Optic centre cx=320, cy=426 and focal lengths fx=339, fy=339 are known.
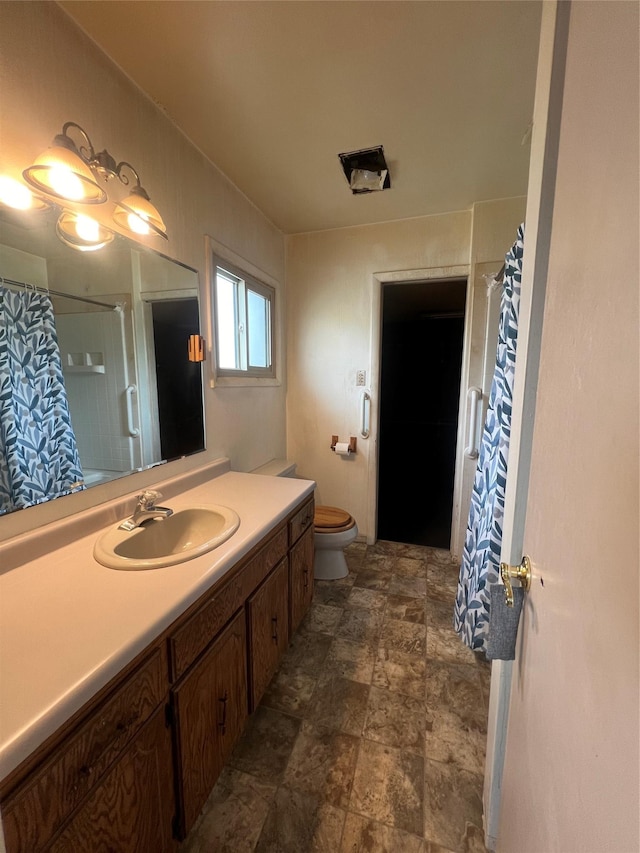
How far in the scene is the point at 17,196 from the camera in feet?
3.17

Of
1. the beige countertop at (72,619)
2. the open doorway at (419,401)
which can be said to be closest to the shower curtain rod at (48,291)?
the beige countertop at (72,619)

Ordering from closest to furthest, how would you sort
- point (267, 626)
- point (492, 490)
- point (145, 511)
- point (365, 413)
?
point (145, 511) → point (267, 626) → point (492, 490) → point (365, 413)

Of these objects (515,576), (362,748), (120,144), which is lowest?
(362,748)

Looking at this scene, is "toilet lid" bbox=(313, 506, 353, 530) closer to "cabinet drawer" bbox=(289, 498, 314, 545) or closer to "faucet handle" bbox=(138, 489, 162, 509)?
"cabinet drawer" bbox=(289, 498, 314, 545)

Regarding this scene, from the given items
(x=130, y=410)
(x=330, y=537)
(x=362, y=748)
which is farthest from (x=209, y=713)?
(x=330, y=537)

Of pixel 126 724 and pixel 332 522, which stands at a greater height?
pixel 126 724

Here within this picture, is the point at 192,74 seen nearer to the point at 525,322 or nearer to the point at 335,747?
the point at 525,322

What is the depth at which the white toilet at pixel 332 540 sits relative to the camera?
2.19 meters

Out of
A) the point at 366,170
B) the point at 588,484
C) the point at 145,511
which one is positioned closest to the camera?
the point at 588,484

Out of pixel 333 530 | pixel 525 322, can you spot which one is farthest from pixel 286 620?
pixel 525 322

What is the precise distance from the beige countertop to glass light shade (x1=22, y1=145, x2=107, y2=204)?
3.32 ft

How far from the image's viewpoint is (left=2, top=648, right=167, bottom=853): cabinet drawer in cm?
53

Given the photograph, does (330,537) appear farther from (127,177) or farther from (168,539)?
(127,177)

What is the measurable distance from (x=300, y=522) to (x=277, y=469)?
0.83 m
